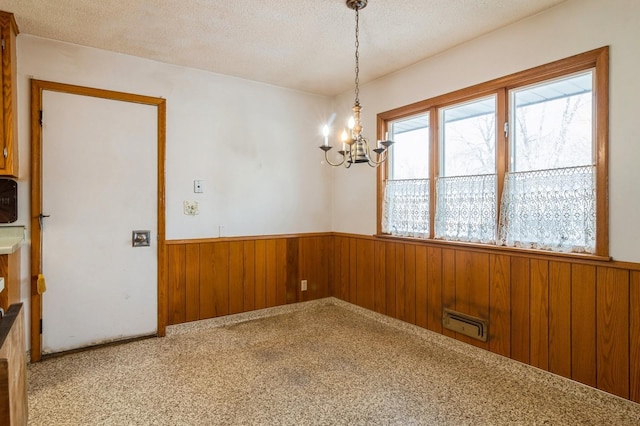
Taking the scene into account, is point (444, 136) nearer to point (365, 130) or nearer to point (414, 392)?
point (365, 130)

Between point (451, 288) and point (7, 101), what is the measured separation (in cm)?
359

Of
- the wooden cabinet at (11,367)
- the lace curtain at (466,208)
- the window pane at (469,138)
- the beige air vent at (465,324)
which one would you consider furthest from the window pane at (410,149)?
the wooden cabinet at (11,367)

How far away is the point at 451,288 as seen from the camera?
297 centimetres

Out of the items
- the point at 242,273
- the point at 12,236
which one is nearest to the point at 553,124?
the point at 242,273

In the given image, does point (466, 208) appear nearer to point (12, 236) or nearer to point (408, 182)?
point (408, 182)

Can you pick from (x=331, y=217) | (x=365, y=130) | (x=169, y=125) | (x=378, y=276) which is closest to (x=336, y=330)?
(x=378, y=276)

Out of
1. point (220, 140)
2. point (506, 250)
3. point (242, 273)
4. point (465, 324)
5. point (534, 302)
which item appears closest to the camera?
point (534, 302)

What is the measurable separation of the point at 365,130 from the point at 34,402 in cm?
348

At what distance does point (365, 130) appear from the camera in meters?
3.85

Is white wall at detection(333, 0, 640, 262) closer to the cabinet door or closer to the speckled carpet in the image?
the speckled carpet

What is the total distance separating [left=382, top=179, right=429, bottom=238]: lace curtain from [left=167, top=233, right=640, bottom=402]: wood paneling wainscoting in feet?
0.44

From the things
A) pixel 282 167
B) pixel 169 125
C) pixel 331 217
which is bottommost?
pixel 331 217

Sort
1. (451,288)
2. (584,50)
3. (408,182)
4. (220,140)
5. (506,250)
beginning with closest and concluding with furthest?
(584,50)
(506,250)
(451,288)
(408,182)
(220,140)

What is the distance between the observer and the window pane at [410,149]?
129 inches
